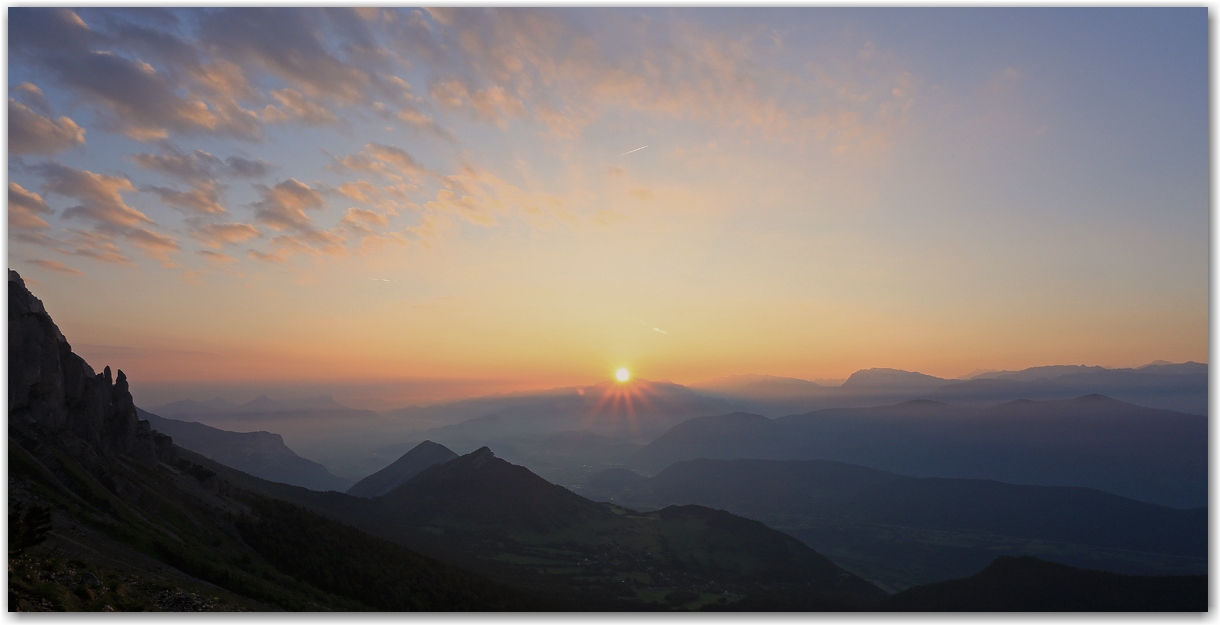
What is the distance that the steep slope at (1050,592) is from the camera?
88812 mm

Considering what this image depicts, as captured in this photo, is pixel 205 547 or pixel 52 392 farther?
pixel 52 392

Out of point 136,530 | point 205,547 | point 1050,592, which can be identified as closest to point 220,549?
point 205,547

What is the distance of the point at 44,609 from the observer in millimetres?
21797

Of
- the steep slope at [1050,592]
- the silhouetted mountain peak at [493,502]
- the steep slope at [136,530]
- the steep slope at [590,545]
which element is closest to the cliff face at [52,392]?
the steep slope at [136,530]

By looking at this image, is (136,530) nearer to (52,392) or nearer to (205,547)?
(205,547)

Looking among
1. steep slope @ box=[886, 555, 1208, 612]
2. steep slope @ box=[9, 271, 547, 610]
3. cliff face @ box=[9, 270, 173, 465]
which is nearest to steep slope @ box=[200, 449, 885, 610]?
steep slope @ box=[886, 555, 1208, 612]

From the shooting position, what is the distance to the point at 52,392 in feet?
180

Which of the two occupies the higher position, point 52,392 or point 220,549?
point 52,392

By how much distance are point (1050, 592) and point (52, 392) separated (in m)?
158

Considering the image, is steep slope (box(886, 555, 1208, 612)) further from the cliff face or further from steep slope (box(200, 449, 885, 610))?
the cliff face

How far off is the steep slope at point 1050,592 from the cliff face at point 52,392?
130 m

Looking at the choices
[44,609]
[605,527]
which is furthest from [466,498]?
[44,609]

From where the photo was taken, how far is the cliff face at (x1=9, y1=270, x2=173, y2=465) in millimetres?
51531

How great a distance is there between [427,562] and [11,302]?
54165 millimetres
